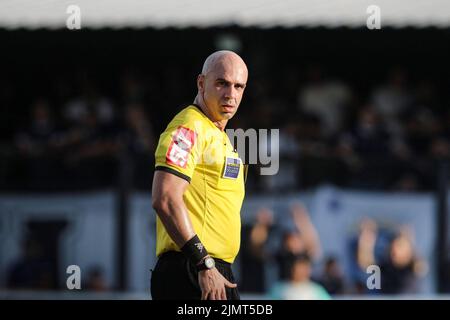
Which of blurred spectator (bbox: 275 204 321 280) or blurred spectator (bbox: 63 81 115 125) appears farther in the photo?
blurred spectator (bbox: 63 81 115 125)

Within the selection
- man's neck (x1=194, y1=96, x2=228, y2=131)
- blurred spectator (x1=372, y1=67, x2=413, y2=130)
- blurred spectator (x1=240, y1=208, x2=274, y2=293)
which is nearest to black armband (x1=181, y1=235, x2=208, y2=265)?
man's neck (x1=194, y1=96, x2=228, y2=131)

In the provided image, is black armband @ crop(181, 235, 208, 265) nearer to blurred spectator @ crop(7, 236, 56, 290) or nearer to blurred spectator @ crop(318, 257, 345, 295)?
blurred spectator @ crop(318, 257, 345, 295)

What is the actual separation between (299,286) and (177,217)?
269 inches

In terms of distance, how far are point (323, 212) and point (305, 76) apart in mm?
2826

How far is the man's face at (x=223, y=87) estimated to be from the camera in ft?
21.6

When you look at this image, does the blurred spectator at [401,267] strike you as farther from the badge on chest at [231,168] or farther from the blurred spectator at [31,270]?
the badge on chest at [231,168]

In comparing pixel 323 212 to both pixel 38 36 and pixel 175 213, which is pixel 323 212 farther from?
pixel 175 213

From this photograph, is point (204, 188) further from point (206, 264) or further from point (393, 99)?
point (393, 99)

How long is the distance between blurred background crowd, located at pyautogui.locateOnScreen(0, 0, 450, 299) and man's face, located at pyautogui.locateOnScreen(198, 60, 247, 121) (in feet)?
20.0

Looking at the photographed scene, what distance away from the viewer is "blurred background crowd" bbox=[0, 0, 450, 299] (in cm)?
1422

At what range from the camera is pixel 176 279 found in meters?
6.53

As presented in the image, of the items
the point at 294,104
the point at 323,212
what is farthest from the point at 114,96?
the point at 323,212

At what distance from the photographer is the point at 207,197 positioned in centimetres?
658
